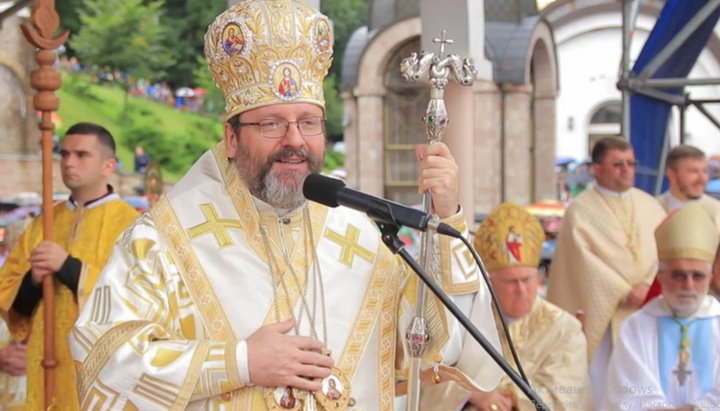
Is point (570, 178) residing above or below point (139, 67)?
below

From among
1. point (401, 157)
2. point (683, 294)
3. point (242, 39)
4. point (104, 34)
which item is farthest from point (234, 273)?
point (104, 34)

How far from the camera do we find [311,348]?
253cm

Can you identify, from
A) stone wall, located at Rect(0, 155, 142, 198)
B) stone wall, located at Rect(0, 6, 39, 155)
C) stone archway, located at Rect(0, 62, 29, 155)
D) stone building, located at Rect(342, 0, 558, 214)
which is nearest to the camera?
stone building, located at Rect(342, 0, 558, 214)

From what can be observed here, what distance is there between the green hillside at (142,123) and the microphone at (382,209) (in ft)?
99.8

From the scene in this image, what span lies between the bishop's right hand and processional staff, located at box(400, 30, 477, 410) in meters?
0.24

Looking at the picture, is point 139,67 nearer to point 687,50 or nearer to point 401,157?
point 401,157

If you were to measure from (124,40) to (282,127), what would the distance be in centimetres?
3260

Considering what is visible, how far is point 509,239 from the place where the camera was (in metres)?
4.64

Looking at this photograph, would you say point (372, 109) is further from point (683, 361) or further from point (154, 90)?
point (154, 90)

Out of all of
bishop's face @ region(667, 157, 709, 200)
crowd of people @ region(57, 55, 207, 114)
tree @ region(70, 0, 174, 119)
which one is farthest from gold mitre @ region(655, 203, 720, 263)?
crowd of people @ region(57, 55, 207, 114)

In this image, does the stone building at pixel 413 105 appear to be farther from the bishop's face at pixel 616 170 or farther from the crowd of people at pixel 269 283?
the crowd of people at pixel 269 283

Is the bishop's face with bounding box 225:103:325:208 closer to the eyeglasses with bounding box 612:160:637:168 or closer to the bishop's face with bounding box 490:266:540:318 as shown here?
the bishop's face with bounding box 490:266:540:318

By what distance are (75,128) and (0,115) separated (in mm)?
21825

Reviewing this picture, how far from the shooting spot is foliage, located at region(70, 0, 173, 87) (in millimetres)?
33500
